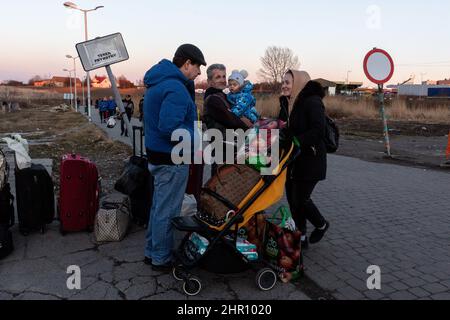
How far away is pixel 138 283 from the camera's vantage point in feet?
11.5

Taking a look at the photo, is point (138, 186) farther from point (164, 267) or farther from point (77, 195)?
point (164, 267)

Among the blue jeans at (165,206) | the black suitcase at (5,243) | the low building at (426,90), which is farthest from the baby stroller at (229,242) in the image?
the low building at (426,90)

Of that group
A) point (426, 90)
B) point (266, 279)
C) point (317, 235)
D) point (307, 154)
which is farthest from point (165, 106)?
point (426, 90)

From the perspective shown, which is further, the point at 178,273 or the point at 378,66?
the point at 378,66

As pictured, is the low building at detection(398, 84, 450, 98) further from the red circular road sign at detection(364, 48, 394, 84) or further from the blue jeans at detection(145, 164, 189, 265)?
the blue jeans at detection(145, 164, 189, 265)

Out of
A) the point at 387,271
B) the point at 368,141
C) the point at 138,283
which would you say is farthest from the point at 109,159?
the point at 368,141

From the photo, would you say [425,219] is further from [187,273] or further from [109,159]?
[109,159]

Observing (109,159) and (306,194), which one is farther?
(109,159)

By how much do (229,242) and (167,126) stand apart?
3.50 feet

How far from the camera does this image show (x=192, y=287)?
10.7ft

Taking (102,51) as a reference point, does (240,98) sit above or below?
below

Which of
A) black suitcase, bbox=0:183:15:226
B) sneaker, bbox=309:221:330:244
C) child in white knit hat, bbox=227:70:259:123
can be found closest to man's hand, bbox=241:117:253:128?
child in white knit hat, bbox=227:70:259:123

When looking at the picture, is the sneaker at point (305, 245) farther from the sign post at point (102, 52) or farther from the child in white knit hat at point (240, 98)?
the sign post at point (102, 52)

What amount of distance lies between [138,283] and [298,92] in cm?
228
